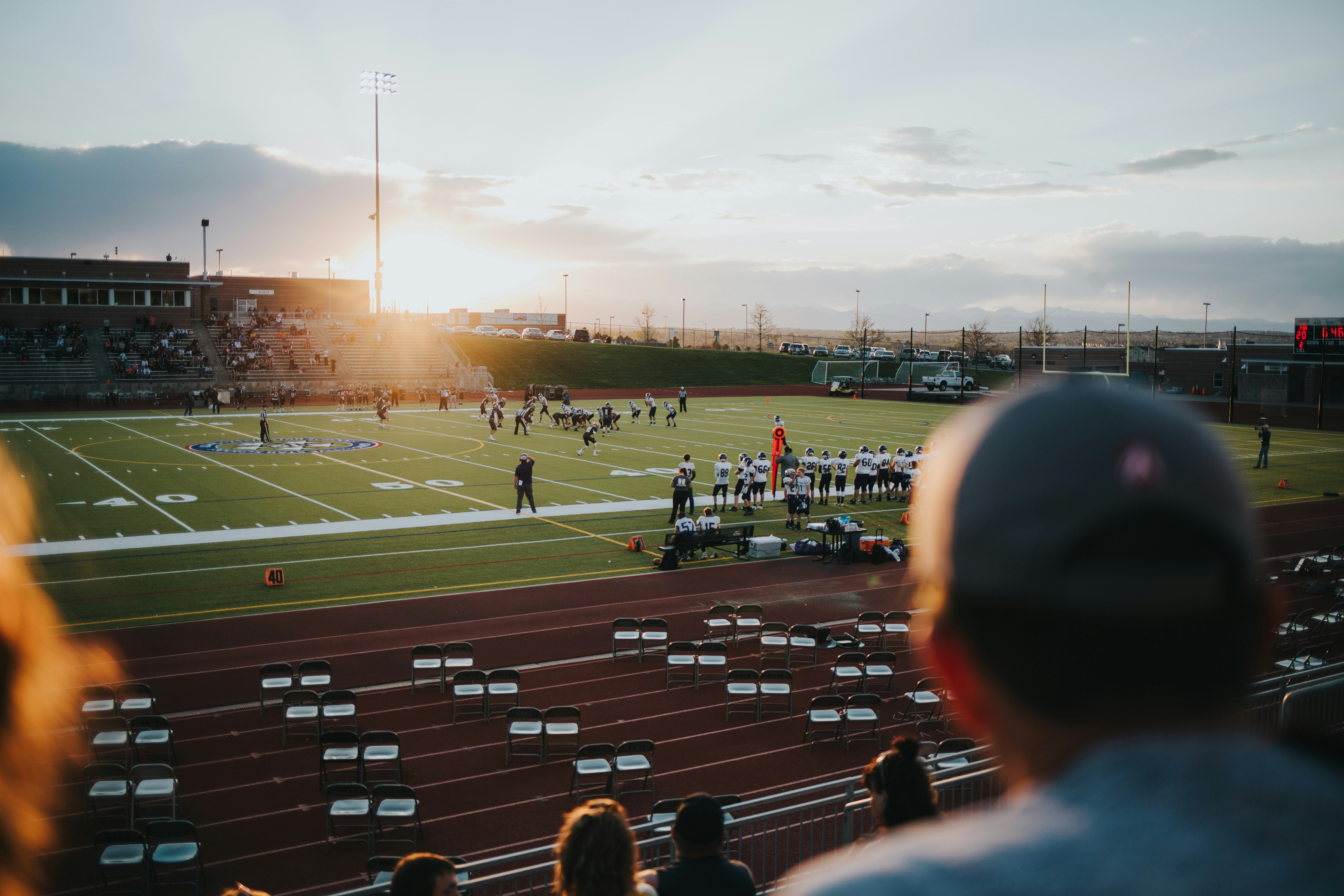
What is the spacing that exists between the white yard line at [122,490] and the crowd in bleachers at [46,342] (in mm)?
25176

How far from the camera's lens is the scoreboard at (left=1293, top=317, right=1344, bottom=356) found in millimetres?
48719

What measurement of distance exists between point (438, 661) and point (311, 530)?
12835 millimetres

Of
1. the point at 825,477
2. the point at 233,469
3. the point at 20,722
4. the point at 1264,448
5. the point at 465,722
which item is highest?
the point at 20,722

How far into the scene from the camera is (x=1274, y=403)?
228ft

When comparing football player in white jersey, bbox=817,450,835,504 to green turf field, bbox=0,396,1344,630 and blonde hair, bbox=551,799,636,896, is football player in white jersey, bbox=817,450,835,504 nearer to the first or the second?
green turf field, bbox=0,396,1344,630

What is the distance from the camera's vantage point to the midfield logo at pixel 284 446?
39.5m

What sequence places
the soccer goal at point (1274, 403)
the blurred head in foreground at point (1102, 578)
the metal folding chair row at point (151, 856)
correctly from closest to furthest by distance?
the blurred head in foreground at point (1102, 578)
the metal folding chair row at point (151, 856)
the soccer goal at point (1274, 403)

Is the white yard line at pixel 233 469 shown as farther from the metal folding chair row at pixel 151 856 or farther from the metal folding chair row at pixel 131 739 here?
Answer: the metal folding chair row at pixel 151 856

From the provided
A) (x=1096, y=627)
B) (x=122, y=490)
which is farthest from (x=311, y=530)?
(x=1096, y=627)

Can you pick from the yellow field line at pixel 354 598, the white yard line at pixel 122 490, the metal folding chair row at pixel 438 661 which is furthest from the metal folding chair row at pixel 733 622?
the white yard line at pixel 122 490

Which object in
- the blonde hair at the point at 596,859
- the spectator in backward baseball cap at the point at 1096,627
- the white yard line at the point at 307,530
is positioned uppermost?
the spectator in backward baseball cap at the point at 1096,627

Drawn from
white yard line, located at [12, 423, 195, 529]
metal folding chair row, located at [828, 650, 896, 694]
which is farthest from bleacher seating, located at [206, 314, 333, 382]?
metal folding chair row, located at [828, 650, 896, 694]

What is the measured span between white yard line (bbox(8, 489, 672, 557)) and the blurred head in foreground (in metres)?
23.9

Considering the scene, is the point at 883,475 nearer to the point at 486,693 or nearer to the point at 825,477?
the point at 825,477
